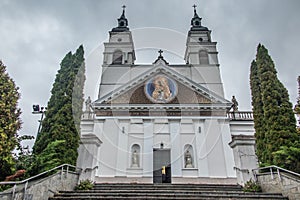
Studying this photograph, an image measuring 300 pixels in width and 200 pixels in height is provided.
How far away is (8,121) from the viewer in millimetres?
8117

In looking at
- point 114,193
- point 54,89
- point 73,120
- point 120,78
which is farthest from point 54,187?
point 120,78

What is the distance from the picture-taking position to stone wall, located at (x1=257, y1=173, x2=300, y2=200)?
591 cm

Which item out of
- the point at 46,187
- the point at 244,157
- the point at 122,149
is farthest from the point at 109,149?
the point at 244,157

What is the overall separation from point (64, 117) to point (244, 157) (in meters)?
8.10

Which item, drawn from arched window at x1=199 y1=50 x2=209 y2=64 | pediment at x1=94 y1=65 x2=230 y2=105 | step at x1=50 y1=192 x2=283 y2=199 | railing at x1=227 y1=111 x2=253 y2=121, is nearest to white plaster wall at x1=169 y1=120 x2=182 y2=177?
pediment at x1=94 y1=65 x2=230 y2=105

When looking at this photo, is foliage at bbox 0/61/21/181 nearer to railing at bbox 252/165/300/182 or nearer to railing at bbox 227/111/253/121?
railing at bbox 252/165/300/182

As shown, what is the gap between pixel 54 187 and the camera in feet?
23.1

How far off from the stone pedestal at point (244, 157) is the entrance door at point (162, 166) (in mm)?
6114

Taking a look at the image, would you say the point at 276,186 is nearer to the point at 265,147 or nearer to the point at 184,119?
the point at 265,147

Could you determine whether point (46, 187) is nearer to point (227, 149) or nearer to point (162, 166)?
point (162, 166)

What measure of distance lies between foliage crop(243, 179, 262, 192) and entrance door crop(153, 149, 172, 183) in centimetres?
707

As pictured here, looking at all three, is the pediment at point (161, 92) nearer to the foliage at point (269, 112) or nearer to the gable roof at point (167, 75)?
the gable roof at point (167, 75)

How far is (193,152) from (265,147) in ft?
20.4

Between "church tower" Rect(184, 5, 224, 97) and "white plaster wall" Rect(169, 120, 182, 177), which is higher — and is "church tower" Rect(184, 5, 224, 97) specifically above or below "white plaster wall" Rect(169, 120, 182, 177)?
above
